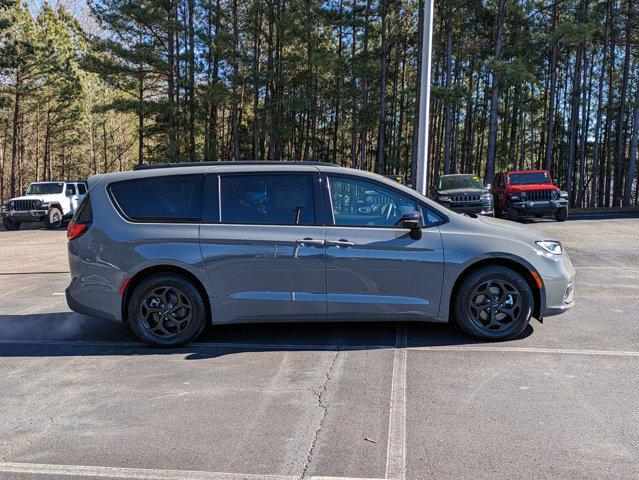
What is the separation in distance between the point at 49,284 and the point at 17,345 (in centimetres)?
347

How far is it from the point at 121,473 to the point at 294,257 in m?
2.58

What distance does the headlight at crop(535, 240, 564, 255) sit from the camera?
5.33 metres

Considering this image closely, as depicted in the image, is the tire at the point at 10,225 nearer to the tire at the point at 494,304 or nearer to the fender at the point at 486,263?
the fender at the point at 486,263

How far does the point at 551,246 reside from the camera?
17.7 feet

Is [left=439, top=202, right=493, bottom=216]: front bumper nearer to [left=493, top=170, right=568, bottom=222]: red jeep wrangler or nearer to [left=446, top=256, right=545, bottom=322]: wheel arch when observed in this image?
[left=493, top=170, right=568, bottom=222]: red jeep wrangler

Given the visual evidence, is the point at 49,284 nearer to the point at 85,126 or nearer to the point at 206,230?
the point at 206,230

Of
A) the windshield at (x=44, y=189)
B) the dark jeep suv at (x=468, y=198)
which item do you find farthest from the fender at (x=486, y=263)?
the windshield at (x=44, y=189)

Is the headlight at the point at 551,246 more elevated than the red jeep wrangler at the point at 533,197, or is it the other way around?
the red jeep wrangler at the point at 533,197

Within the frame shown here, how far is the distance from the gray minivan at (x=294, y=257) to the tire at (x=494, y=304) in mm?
11

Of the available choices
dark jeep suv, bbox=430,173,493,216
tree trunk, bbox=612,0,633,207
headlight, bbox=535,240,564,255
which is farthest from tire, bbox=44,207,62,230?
tree trunk, bbox=612,0,633,207

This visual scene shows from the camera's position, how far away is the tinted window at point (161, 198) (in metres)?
5.35

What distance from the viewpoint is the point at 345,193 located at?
5.31 metres

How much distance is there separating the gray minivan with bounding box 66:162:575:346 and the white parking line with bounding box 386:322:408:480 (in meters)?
0.67

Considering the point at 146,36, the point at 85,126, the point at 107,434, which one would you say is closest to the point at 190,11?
the point at 146,36
